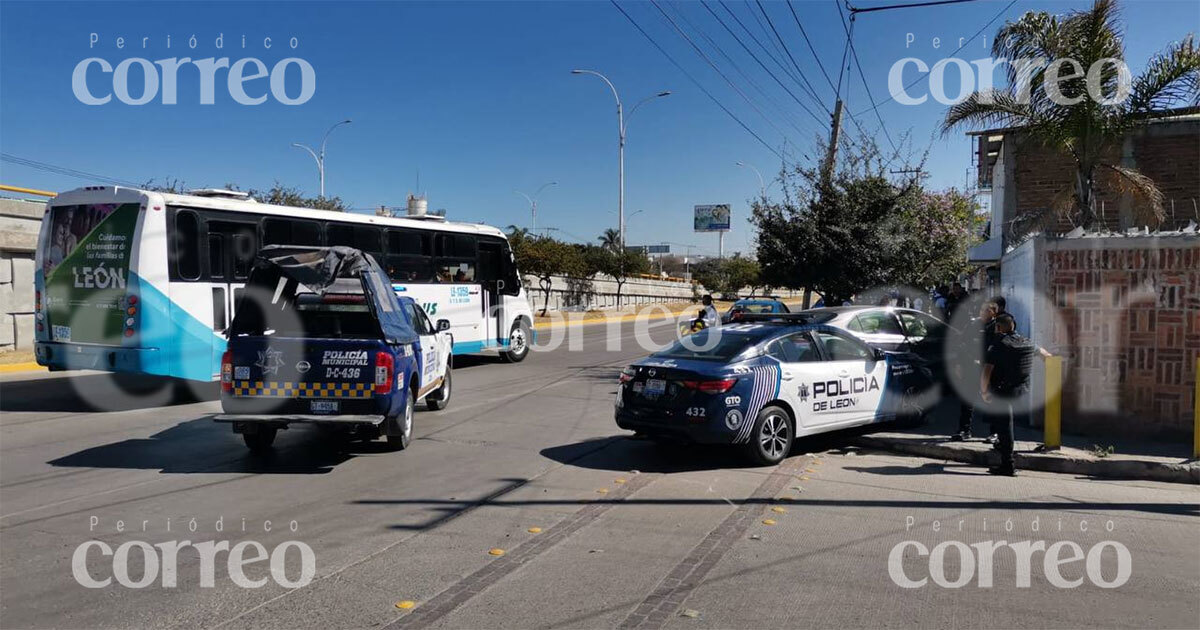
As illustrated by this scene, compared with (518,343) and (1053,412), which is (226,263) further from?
(1053,412)

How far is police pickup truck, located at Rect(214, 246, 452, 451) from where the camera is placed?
27.7ft

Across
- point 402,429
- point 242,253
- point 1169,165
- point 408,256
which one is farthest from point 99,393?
point 1169,165

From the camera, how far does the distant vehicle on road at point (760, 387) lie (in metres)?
8.20

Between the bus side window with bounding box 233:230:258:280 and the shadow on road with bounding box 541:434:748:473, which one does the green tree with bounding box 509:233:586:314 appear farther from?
the shadow on road with bounding box 541:434:748:473

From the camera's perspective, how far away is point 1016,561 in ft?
18.3

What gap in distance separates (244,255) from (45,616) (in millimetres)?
9422

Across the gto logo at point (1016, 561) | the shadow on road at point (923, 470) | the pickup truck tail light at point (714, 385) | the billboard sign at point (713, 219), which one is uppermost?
the billboard sign at point (713, 219)

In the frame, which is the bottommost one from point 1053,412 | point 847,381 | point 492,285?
point 1053,412

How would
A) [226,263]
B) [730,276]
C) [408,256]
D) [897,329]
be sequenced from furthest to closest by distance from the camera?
1. [730,276]
2. [408,256]
3. [226,263]
4. [897,329]

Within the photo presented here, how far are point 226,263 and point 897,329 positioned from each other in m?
10.4

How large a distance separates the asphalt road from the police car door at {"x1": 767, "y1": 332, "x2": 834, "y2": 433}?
0.49 meters

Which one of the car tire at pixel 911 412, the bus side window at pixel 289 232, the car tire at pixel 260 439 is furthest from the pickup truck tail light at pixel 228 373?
the car tire at pixel 911 412

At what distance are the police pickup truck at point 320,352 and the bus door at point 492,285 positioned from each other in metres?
8.40

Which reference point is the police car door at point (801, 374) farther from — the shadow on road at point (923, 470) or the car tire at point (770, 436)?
the shadow on road at point (923, 470)
